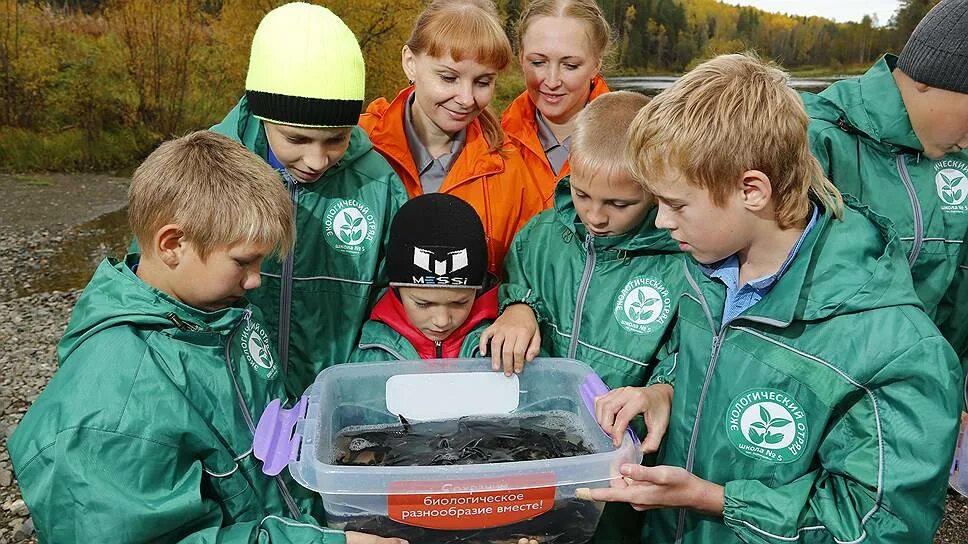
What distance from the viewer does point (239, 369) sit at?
1604 mm

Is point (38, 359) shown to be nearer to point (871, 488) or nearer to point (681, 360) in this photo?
point (681, 360)

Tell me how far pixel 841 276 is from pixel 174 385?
1351 mm

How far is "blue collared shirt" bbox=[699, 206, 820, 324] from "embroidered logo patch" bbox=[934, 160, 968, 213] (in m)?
1.15

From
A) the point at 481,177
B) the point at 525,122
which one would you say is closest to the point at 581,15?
the point at 525,122

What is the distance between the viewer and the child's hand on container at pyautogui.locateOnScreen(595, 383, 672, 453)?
1.59 metres

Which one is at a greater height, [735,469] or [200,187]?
[200,187]

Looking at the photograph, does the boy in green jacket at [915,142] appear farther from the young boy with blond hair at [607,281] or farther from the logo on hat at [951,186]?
the young boy with blond hair at [607,281]

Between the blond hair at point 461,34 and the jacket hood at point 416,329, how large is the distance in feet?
2.76

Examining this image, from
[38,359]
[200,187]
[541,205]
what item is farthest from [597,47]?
[38,359]

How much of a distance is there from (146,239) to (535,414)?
1.05 meters

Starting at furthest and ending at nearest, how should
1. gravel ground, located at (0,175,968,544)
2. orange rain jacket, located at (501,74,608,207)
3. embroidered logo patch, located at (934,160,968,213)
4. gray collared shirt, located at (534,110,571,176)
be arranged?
gravel ground, located at (0,175,968,544) → gray collared shirt, located at (534,110,571,176) → orange rain jacket, located at (501,74,608,207) → embroidered logo patch, located at (934,160,968,213)

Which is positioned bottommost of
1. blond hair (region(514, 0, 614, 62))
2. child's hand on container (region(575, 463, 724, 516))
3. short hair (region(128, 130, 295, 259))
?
child's hand on container (region(575, 463, 724, 516))

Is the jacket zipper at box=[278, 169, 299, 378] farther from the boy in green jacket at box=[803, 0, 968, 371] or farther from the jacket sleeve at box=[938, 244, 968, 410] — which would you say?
the jacket sleeve at box=[938, 244, 968, 410]

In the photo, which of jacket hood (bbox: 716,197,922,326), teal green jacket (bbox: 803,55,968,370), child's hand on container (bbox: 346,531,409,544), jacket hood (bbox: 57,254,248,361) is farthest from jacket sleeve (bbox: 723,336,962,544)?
jacket hood (bbox: 57,254,248,361)
